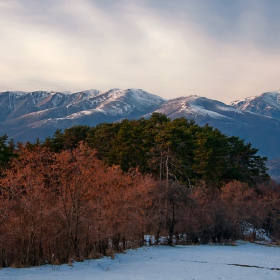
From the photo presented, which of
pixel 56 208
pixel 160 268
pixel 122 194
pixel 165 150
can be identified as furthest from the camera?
pixel 165 150

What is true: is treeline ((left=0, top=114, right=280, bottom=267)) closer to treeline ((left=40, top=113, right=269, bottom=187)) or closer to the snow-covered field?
treeline ((left=40, top=113, right=269, bottom=187))

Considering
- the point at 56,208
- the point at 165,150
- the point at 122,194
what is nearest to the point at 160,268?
the point at 122,194

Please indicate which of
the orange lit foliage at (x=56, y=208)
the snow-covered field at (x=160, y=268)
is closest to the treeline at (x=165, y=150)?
the snow-covered field at (x=160, y=268)

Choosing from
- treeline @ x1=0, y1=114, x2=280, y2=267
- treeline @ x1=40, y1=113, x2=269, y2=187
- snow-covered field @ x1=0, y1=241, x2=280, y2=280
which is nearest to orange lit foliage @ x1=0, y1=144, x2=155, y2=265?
treeline @ x1=0, y1=114, x2=280, y2=267

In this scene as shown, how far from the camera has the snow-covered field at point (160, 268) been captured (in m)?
21.6

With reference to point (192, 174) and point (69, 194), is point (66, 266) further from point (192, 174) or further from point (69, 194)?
point (192, 174)

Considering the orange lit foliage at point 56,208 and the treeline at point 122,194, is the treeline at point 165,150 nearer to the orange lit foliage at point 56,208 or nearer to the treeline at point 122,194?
the treeline at point 122,194

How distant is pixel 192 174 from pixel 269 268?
77.9 ft

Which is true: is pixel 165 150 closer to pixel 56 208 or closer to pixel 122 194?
pixel 122 194

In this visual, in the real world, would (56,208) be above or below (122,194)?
above

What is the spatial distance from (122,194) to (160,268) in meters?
8.01

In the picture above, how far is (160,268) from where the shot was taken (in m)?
27.1

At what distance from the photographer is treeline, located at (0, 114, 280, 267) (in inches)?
963

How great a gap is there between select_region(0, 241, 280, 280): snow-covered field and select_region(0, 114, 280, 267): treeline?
1739mm
